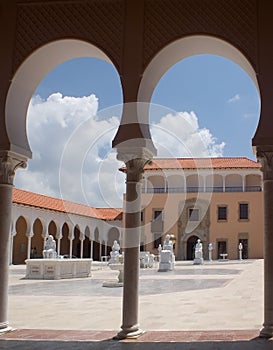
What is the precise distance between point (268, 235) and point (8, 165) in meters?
3.97

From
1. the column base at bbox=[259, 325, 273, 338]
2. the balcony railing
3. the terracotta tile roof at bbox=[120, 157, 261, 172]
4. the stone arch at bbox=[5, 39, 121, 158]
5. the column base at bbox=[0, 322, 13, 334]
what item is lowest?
the column base at bbox=[0, 322, 13, 334]

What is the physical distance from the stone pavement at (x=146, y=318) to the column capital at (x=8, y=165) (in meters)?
2.31

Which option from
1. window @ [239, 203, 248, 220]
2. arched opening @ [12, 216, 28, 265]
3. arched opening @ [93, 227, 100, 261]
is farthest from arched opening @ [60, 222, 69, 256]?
window @ [239, 203, 248, 220]

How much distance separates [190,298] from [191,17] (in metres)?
7.85

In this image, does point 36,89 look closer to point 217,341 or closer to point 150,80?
point 150,80

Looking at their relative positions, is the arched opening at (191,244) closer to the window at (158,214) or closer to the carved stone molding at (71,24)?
the window at (158,214)

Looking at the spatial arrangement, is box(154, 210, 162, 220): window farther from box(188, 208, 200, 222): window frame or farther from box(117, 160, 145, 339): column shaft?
box(117, 160, 145, 339): column shaft

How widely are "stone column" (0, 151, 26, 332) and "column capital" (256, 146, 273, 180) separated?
365cm

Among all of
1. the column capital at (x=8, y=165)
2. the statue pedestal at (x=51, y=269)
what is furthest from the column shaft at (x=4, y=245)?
the statue pedestal at (x=51, y=269)

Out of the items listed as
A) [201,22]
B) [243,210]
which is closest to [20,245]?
[243,210]

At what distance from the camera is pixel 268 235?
6781 millimetres

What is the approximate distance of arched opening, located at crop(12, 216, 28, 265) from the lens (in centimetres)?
3678

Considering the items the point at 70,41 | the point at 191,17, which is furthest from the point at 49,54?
the point at 191,17

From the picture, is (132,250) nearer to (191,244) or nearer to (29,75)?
(29,75)
